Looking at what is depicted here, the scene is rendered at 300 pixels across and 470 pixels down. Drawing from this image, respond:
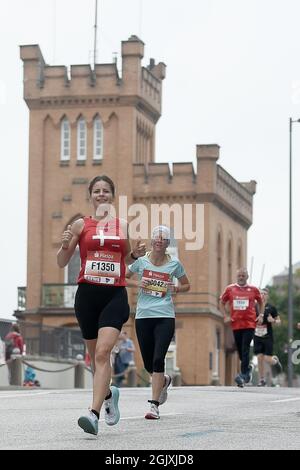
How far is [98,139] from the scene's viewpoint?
7338cm

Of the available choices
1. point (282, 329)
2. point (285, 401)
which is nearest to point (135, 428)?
point (285, 401)

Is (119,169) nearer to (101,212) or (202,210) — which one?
(202,210)

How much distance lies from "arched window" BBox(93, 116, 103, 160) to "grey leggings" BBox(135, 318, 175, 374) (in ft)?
191

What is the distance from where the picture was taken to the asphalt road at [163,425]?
442 inches

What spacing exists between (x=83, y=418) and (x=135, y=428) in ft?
4.56

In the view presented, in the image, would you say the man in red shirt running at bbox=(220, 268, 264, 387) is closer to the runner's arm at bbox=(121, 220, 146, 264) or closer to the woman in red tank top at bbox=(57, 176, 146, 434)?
the runner's arm at bbox=(121, 220, 146, 264)

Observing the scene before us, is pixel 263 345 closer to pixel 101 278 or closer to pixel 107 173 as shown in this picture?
pixel 101 278

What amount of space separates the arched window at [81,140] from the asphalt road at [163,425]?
5386cm

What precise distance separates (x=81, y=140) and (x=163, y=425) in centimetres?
6052

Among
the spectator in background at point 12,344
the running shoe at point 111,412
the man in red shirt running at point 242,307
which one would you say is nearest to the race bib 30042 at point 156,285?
the running shoe at point 111,412

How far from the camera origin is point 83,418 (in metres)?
11.7

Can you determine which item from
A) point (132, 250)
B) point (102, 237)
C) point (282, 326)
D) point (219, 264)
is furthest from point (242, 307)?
point (282, 326)

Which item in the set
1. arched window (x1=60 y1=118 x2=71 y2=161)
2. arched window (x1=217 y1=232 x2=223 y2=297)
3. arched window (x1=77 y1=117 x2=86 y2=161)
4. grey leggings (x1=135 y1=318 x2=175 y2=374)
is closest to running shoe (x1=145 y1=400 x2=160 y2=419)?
grey leggings (x1=135 y1=318 x2=175 y2=374)

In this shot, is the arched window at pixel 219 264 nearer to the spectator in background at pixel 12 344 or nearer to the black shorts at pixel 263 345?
the spectator in background at pixel 12 344
